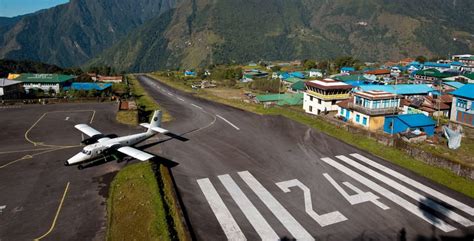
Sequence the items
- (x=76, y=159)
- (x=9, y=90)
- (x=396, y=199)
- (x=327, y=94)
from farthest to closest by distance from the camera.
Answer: (x=9, y=90) → (x=327, y=94) → (x=76, y=159) → (x=396, y=199)

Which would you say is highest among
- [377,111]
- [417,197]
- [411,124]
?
[377,111]

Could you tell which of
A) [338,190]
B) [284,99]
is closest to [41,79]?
[284,99]

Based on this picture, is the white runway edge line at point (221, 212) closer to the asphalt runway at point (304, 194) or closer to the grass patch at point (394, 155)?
the asphalt runway at point (304, 194)

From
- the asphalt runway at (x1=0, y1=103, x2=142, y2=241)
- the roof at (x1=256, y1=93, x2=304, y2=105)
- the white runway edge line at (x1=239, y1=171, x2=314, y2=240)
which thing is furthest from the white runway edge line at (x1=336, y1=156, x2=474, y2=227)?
the roof at (x1=256, y1=93, x2=304, y2=105)

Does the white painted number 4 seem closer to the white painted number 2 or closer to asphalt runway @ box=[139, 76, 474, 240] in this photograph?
asphalt runway @ box=[139, 76, 474, 240]

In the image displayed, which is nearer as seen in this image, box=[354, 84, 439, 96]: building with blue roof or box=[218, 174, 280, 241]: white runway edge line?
box=[218, 174, 280, 241]: white runway edge line

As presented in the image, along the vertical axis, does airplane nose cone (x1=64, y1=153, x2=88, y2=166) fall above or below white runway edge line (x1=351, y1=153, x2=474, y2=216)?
above

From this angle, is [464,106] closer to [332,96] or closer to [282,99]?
[332,96]
